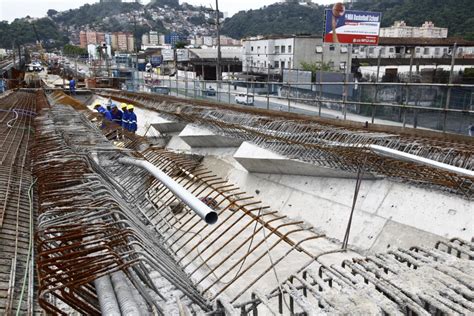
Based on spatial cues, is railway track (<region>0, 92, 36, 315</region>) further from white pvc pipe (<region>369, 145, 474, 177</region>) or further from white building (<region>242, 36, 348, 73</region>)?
white building (<region>242, 36, 348, 73</region>)

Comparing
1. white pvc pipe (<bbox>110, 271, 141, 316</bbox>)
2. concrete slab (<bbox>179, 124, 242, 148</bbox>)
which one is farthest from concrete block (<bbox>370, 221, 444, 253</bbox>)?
concrete slab (<bbox>179, 124, 242, 148</bbox>)

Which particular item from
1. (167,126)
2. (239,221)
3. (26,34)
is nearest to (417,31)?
(167,126)

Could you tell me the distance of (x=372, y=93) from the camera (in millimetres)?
15461

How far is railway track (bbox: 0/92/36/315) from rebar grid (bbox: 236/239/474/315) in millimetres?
2611

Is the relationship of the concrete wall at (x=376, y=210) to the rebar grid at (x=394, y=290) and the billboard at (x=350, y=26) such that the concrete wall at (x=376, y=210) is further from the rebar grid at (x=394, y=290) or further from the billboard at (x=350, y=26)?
the billboard at (x=350, y=26)

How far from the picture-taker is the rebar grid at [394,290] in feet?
13.1

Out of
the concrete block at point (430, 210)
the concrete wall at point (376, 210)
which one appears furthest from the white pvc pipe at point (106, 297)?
the concrete block at point (430, 210)

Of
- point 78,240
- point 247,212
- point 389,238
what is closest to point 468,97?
point 389,238

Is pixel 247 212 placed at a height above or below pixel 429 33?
below

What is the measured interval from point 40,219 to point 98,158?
440 cm

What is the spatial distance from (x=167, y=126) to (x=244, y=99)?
19.8ft

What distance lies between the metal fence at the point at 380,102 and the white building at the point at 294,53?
973 inches

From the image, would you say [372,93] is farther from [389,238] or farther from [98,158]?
[98,158]

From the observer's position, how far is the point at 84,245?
13.9ft
